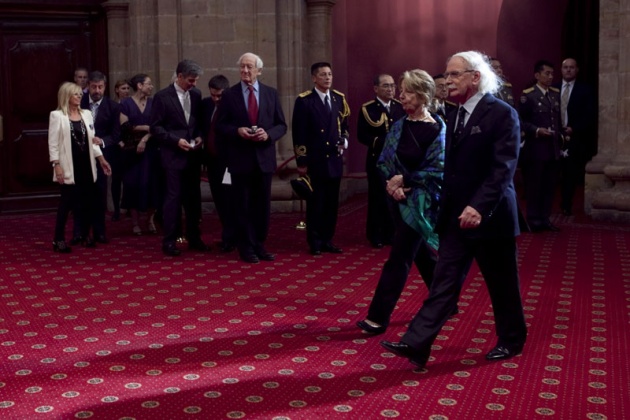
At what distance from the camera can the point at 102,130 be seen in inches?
348

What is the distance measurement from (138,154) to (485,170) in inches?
212

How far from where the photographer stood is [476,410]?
392 centimetres

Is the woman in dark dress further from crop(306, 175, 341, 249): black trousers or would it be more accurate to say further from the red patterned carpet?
crop(306, 175, 341, 249): black trousers

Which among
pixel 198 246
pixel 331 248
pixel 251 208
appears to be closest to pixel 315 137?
pixel 251 208

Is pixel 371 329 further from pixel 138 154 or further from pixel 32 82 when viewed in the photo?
pixel 32 82

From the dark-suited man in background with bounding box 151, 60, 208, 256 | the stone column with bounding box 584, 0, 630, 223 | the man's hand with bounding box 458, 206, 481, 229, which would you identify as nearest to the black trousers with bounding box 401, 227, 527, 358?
the man's hand with bounding box 458, 206, 481, 229

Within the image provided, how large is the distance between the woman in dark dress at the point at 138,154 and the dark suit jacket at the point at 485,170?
16.3 ft

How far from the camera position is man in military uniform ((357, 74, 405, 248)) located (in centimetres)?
793

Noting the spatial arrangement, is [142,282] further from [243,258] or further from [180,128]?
[180,128]

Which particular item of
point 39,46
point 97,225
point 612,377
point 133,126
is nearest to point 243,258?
point 97,225

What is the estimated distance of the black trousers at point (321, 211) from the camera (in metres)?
7.80

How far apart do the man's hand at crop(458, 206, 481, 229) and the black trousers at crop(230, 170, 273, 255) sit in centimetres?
336

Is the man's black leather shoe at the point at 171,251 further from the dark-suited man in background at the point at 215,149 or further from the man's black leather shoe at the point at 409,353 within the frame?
the man's black leather shoe at the point at 409,353

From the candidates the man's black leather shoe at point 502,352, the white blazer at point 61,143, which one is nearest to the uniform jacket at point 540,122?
the white blazer at point 61,143
